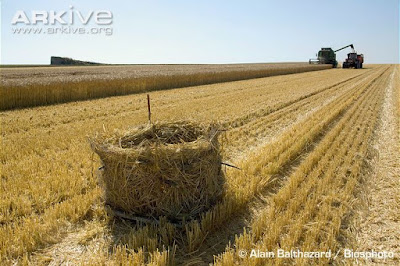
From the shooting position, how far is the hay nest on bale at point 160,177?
11.6 feet

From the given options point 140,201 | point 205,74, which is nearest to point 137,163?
point 140,201

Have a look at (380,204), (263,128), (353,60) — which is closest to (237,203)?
(380,204)

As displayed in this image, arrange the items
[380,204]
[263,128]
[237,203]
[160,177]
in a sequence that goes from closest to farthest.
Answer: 1. [160,177]
2. [237,203]
3. [380,204]
4. [263,128]

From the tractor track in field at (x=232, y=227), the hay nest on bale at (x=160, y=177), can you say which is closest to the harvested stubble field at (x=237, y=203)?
the tractor track in field at (x=232, y=227)

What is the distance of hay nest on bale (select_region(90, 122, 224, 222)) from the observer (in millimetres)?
3529

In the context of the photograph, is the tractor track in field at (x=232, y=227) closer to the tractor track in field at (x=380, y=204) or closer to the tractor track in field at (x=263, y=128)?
the tractor track in field at (x=380, y=204)

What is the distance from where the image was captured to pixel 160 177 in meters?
3.58

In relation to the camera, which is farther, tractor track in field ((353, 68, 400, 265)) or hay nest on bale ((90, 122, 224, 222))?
hay nest on bale ((90, 122, 224, 222))

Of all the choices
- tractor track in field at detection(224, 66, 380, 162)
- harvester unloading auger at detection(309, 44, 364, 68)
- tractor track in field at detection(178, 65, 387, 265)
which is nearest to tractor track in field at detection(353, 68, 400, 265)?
tractor track in field at detection(178, 65, 387, 265)

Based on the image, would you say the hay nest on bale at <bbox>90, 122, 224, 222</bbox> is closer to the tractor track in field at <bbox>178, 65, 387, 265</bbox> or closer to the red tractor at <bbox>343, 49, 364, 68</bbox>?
the tractor track in field at <bbox>178, 65, 387, 265</bbox>

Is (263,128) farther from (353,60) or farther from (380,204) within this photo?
(353,60)

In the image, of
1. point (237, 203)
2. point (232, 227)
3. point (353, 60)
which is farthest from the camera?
point (353, 60)

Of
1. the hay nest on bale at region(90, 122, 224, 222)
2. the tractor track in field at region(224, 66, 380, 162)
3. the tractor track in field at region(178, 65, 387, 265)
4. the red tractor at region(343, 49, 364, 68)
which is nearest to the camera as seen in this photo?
the tractor track in field at region(178, 65, 387, 265)

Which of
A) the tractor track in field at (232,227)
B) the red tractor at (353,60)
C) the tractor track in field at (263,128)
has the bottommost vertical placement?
the tractor track in field at (232,227)
